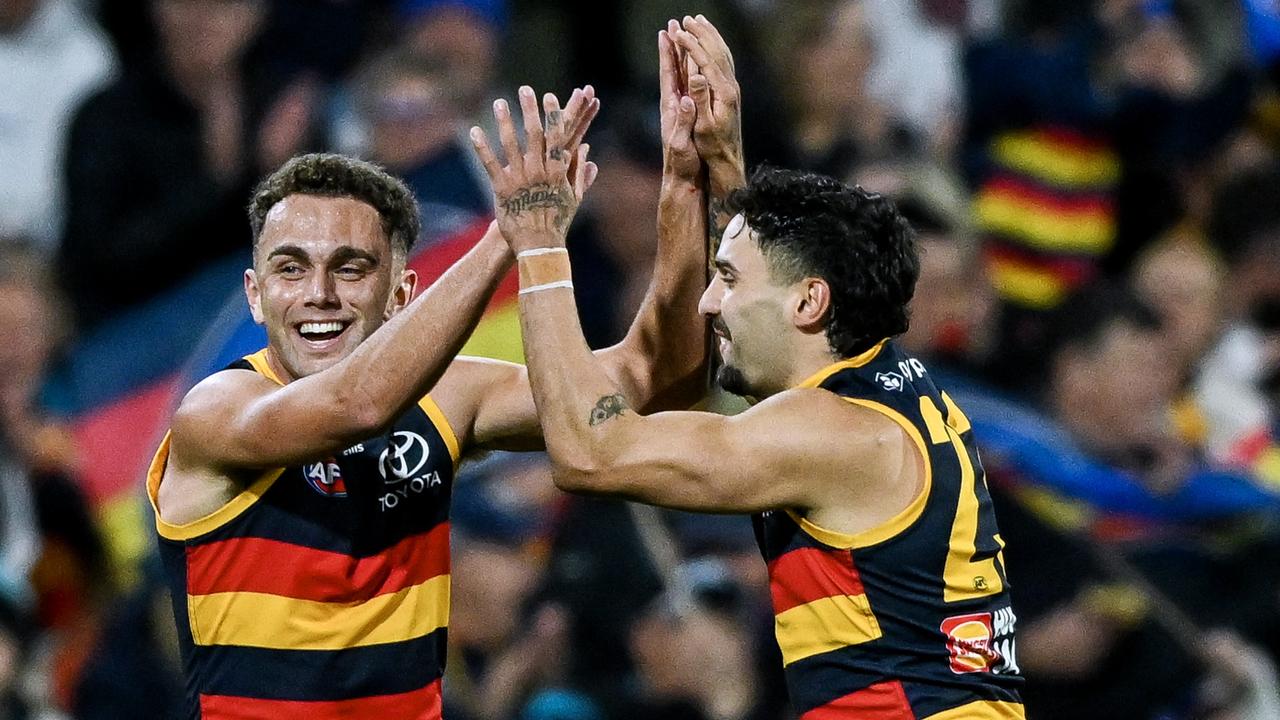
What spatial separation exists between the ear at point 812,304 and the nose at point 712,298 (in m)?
0.22

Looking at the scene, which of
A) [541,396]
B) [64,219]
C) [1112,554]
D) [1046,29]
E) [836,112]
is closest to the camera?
[541,396]

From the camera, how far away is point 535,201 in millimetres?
4570

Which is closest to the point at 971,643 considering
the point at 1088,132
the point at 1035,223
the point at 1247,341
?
the point at 1035,223

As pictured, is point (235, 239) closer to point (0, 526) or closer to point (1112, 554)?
point (0, 526)

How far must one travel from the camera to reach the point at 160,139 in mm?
8438

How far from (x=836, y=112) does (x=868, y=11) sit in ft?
2.57

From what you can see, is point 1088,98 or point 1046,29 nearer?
point 1088,98

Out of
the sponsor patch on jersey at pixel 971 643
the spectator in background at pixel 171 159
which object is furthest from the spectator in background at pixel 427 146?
the sponsor patch on jersey at pixel 971 643

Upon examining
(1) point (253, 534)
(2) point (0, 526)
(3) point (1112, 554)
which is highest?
(1) point (253, 534)

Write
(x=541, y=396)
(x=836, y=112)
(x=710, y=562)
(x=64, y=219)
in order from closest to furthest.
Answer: (x=541, y=396) < (x=710, y=562) < (x=64, y=219) < (x=836, y=112)

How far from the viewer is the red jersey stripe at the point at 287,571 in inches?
178

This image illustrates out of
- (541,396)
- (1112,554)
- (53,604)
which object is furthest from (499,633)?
(541,396)

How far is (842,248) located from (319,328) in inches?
47.8

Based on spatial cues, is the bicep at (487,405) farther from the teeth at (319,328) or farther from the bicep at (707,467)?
the bicep at (707,467)
